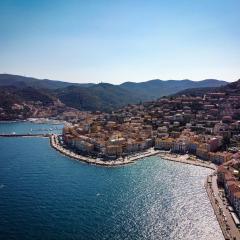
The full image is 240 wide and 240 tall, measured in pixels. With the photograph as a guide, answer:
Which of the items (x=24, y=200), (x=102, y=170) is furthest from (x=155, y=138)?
(x=24, y=200)

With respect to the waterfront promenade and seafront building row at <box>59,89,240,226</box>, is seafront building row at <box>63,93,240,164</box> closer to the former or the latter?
seafront building row at <box>59,89,240,226</box>

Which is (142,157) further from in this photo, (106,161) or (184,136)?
(184,136)

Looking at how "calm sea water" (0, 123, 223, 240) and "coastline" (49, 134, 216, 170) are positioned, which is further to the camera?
"coastline" (49, 134, 216, 170)

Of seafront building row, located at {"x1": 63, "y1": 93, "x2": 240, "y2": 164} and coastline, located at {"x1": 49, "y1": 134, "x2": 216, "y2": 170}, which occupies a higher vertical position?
seafront building row, located at {"x1": 63, "y1": 93, "x2": 240, "y2": 164}

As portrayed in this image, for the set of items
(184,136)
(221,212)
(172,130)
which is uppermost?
(184,136)

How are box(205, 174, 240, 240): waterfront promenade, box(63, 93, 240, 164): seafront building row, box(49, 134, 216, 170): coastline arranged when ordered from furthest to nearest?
box(63, 93, 240, 164): seafront building row, box(49, 134, 216, 170): coastline, box(205, 174, 240, 240): waterfront promenade

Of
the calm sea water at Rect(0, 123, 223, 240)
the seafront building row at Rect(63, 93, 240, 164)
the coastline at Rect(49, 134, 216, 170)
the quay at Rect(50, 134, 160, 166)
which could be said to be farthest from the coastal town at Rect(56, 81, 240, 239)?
the calm sea water at Rect(0, 123, 223, 240)

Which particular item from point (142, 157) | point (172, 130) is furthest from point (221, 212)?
point (172, 130)

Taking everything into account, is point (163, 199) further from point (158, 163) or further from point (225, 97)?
point (225, 97)

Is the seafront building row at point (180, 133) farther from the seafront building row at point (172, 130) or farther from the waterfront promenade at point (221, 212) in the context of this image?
the waterfront promenade at point (221, 212)
